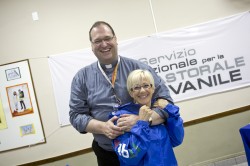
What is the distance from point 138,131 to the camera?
41.6 inches

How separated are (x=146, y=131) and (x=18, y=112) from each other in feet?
6.96

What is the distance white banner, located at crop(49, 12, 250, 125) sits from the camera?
2.67 m

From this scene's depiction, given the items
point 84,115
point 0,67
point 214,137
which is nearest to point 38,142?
point 0,67

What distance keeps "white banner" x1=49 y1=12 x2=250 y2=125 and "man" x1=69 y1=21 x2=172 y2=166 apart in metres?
1.36

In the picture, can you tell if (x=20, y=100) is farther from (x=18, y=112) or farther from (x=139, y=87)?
(x=139, y=87)

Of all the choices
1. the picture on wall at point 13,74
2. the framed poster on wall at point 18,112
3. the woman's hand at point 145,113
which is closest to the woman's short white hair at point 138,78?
the woman's hand at point 145,113

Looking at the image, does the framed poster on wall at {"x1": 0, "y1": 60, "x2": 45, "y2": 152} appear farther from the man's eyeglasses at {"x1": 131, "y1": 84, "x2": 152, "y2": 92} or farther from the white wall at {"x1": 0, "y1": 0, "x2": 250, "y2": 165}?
the man's eyeglasses at {"x1": 131, "y1": 84, "x2": 152, "y2": 92}

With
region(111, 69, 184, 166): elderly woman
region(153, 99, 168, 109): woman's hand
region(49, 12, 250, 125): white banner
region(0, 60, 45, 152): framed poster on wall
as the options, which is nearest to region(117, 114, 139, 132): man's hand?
region(111, 69, 184, 166): elderly woman

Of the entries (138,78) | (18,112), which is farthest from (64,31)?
(138,78)

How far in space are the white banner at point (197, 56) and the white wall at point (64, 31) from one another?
0.34 ft

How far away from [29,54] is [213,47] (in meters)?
2.34

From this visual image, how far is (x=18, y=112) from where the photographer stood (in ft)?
8.64

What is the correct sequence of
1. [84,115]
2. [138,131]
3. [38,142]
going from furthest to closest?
[38,142] → [84,115] → [138,131]

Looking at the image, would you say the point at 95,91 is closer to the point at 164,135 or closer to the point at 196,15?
the point at 164,135
